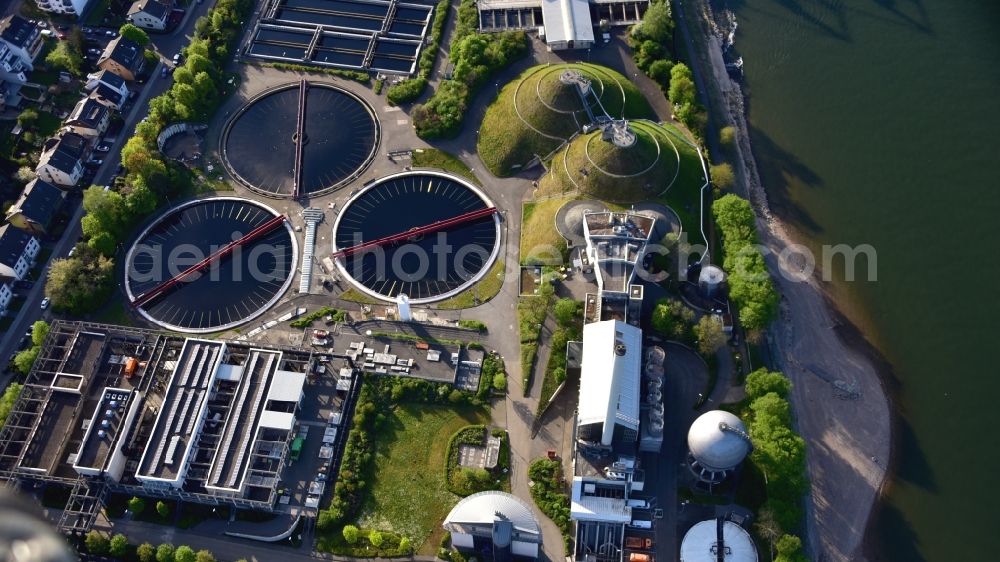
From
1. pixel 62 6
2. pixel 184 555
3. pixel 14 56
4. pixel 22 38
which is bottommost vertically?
pixel 184 555

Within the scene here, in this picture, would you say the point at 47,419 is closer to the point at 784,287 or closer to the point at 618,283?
the point at 618,283

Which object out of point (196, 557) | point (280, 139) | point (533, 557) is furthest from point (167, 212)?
point (533, 557)

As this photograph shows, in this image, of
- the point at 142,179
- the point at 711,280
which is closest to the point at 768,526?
the point at 711,280

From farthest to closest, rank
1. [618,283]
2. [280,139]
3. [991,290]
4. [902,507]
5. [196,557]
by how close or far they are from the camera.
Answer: [280,139]
[991,290]
[618,283]
[902,507]
[196,557]

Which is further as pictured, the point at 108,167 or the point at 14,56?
the point at 14,56

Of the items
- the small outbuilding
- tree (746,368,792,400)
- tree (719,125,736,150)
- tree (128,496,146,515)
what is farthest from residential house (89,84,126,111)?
tree (746,368,792,400)

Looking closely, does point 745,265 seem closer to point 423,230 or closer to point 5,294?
point 423,230

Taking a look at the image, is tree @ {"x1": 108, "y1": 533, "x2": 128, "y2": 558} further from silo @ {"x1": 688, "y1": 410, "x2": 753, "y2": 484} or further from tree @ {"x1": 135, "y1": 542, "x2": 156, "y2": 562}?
silo @ {"x1": 688, "y1": 410, "x2": 753, "y2": 484}
